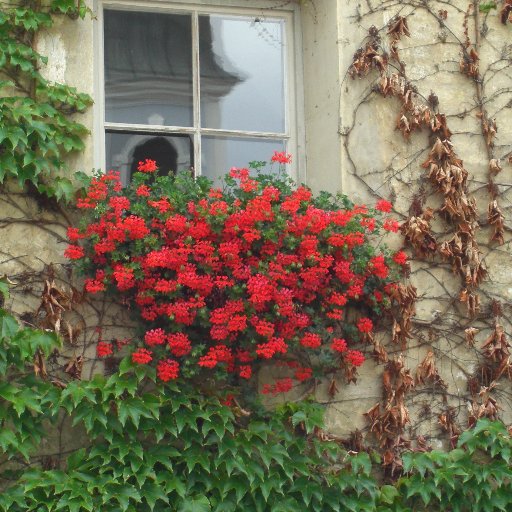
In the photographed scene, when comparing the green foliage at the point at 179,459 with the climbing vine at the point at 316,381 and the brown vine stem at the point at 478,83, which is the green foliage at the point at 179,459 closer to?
the climbing vine at the point at 316,381

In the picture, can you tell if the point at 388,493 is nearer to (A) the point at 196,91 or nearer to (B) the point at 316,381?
(B) the point at 316,381

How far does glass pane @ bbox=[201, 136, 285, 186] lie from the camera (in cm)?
Answer: 568

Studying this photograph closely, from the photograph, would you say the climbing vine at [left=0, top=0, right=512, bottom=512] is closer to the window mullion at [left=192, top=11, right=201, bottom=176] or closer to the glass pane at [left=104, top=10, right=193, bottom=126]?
the glass pane at [left=104, top=10, right=193, bottom=126]

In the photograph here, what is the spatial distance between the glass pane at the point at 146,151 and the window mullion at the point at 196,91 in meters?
0.03

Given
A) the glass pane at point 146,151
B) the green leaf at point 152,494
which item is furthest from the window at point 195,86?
the green leaf at point 152,494

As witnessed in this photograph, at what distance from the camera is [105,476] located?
485 cm

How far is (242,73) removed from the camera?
19.3ft

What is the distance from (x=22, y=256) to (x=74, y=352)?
0.48 meters

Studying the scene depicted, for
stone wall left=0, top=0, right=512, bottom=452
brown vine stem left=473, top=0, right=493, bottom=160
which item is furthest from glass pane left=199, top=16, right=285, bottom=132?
brown vine stem left=473, top=0, right=493, bottom=160

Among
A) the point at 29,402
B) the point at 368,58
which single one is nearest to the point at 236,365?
the point at 29,402

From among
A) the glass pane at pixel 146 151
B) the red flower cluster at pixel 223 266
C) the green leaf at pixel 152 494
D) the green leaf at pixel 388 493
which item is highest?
the glass pane at pixel 146 151

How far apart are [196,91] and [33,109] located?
915 mm

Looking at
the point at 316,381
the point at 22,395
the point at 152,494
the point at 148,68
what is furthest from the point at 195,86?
the point at 152,494

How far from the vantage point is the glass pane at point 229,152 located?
5684mm
